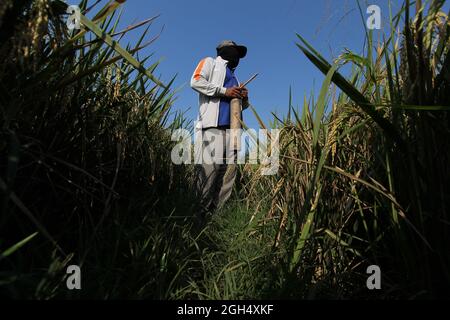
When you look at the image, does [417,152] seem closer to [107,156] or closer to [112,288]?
[112,288]

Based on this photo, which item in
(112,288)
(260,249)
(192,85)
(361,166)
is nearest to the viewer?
(112,288)

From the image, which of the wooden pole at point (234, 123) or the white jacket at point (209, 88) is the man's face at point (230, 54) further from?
the wooden pole at point (234, 123)

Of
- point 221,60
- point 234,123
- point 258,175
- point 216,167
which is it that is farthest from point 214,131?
point 258,175

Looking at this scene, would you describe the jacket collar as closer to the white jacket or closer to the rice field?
the white jacket

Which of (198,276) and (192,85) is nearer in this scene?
(198,276)

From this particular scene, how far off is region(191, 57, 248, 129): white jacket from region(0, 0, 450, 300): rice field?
4.01 feet

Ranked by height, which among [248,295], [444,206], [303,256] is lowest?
[248,295]

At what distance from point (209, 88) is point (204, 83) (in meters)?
0.05

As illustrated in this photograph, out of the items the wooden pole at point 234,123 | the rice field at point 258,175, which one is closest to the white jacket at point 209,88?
the wooden pole at point 234,123

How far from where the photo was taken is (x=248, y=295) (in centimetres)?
85

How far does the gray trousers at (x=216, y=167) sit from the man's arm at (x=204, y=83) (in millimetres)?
274

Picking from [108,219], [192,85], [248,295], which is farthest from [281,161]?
[192,85]

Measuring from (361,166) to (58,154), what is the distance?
2.81 ft

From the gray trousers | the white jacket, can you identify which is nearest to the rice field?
the gray trousers
